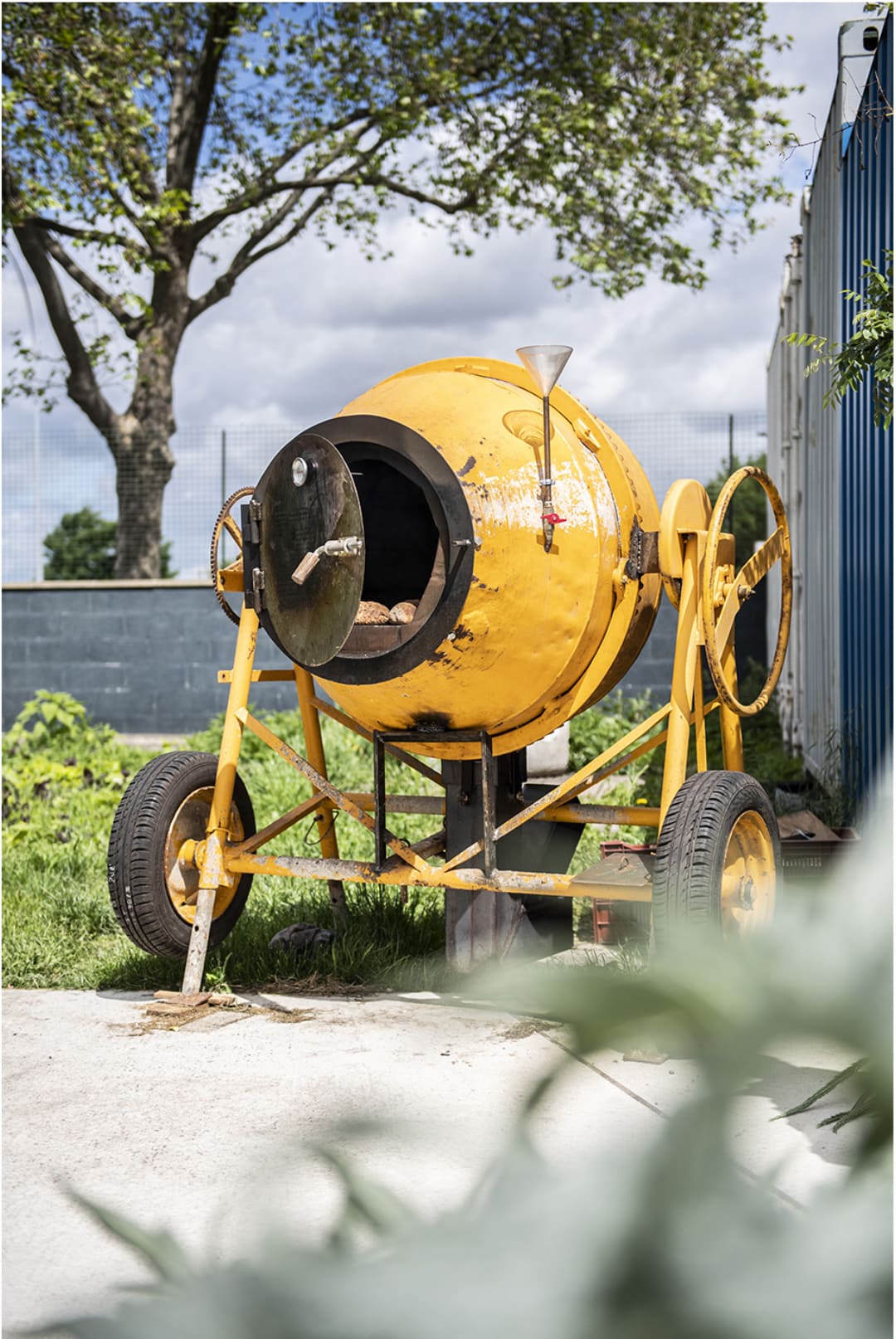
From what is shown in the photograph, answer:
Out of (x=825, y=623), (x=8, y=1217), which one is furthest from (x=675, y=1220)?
(x=825, y=623)

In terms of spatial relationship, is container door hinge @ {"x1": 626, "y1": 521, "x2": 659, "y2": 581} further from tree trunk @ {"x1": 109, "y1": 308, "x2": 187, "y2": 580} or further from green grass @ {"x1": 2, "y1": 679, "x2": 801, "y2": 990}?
tree trunk @ {"x1": 109, "y1": 308, "x2": 187, "y2": 580}

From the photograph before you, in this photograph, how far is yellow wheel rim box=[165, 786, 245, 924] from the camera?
4398 mm

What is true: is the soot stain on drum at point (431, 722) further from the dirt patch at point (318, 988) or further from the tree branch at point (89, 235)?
the tree branch at point (89, 235)

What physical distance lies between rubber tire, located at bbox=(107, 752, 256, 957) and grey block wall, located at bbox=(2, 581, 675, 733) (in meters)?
6.81

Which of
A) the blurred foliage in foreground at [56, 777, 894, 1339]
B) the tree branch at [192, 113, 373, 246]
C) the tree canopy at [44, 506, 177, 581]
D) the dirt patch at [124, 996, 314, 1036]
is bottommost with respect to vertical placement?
the dirt patch at [124, 996, 314, 1036]

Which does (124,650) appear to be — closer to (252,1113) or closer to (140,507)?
(140,507)

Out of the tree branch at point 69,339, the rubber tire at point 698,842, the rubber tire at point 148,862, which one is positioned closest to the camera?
the rubber tire at point 698,842

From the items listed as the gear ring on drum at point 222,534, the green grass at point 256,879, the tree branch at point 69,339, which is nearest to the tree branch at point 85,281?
the tree branch at point 69,339

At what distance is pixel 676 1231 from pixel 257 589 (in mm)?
3809

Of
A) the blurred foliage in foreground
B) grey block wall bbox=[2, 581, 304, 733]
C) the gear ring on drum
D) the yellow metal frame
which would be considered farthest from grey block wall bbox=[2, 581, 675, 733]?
the blurred foliage in foreground

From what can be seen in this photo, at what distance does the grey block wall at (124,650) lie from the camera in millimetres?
11445

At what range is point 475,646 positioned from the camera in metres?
3.88

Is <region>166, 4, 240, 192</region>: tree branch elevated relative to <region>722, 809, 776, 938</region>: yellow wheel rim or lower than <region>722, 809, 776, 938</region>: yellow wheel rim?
elevated

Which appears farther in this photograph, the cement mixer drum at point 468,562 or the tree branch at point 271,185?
the tree branch at point 271,185
